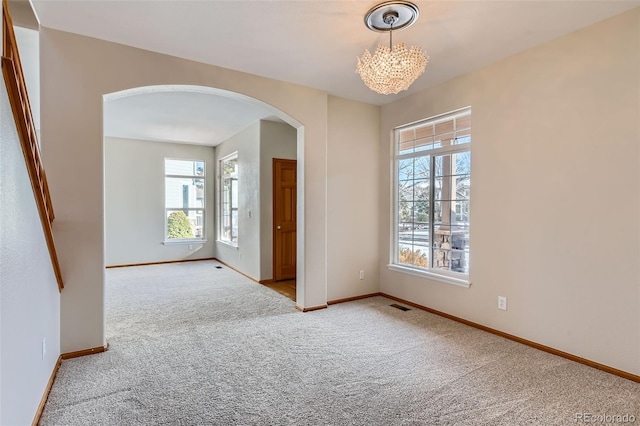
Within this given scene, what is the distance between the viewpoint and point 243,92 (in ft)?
11.6

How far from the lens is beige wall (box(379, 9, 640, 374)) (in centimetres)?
246

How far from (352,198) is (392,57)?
2.38m

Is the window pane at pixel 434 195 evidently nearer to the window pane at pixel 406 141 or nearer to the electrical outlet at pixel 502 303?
the window pane at pixel 406 141

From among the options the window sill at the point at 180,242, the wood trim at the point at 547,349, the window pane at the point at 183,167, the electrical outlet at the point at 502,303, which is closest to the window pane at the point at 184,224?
the window sill at the point at 180,242

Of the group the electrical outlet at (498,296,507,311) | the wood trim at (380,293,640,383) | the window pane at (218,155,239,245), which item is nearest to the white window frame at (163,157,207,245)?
the window pane at (218,155,239,245)

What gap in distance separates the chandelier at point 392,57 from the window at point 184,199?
19.9ft

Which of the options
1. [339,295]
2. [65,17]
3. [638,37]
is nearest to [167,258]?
[339,295]

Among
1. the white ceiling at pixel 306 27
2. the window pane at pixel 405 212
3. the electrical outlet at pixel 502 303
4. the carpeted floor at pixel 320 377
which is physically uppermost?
the white ceiling at pixel 306 27

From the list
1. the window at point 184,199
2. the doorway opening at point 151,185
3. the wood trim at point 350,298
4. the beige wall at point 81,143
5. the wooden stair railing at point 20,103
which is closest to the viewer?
the wooden stair railing at point 20,103

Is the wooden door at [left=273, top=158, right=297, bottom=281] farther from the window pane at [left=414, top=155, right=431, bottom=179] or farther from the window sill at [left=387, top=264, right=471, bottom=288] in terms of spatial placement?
the window pane at [left=414, top=155, right=431, bottom=179]

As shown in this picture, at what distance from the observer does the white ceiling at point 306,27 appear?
2.35 meters

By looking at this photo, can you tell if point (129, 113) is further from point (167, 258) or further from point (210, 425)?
point (210, 425)

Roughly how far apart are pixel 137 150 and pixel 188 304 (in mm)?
4290

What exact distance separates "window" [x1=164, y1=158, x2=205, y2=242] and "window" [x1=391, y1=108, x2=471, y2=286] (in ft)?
16.5
